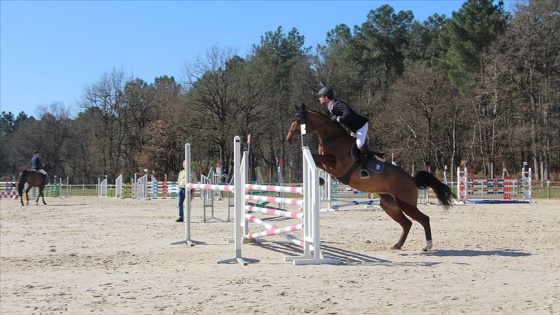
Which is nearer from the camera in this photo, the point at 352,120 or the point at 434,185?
the point at 352,120

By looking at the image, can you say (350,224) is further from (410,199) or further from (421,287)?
(421,287)

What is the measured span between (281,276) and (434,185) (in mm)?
4387

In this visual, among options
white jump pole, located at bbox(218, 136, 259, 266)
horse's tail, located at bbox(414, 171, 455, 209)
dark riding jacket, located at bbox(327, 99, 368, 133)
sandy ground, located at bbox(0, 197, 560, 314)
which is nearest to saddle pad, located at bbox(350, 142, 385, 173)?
dark riding jacket, located at bbox(327, 99, 368, 133)

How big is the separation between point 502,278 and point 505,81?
4216cm

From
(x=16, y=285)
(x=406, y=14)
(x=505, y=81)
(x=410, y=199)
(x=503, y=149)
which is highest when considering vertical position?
(x=406, y=14)

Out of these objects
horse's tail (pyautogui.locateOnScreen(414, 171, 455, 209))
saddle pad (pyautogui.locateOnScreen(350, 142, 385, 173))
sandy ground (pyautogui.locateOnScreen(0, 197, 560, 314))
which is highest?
saddle pad (pyautogui.locateOnScreen(350, 142, 385, 173))

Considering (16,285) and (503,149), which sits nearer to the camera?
(16,285)

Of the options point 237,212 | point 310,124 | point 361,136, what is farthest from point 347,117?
point 237,212

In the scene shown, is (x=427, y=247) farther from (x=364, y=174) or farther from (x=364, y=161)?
(x=364, y=161)

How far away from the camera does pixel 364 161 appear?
9.48 metres

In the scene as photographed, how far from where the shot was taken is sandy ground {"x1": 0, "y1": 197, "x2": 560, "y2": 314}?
576cm

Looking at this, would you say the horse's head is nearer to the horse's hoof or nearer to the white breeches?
the white breeches

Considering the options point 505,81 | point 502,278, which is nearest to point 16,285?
point 502,278

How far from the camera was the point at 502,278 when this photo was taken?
22.7ft
